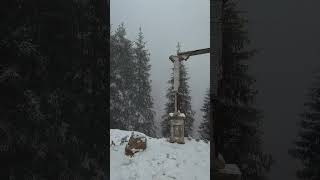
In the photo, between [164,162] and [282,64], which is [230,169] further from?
[164,162]

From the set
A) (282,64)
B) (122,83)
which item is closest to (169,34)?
(122,83)

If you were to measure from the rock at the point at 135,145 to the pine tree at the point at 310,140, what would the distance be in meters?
4.50

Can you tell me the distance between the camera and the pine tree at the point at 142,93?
243 inches

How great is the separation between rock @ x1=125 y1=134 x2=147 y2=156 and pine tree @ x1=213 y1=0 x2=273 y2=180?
441 cm

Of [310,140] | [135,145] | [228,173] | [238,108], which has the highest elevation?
[238,108]

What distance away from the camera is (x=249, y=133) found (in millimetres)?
1450

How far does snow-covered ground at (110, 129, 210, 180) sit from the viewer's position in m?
5.43

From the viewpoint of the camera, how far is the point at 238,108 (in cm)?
144

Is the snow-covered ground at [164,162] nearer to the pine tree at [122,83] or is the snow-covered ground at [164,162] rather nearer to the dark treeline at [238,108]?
the pine tree at [122,83]

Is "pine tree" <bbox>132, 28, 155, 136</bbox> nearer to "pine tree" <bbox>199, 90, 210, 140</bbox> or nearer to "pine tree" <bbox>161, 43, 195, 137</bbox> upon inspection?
"pine tree" <bbox>161, 43, 195, 137</bbox>
